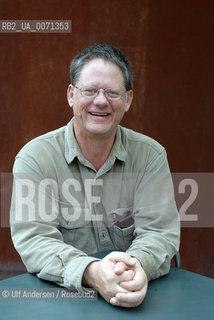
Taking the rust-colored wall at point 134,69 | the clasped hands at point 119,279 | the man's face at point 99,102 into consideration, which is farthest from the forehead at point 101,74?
the rust-colored wall at point 134,69

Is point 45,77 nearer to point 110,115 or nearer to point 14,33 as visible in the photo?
point 14,33

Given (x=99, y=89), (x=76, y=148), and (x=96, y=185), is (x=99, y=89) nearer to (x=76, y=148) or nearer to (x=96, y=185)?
(x=76, y=148)

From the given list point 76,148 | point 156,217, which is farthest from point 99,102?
point 156,217

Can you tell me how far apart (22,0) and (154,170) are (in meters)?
1.45

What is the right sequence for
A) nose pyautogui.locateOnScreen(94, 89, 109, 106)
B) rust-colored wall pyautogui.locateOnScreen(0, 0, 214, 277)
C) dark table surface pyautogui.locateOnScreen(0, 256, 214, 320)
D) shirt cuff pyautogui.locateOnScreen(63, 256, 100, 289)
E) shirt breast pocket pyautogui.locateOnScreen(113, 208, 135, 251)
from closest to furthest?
dark table surface pyautogui.locateOnScreen(0, 256, 214, 320) → shirt cuff pyautogui.locateOnScreen(63, 256, 100, 289) → nose pyautogui.locateOnScreen(94, 89, 109, 106) → shirt breast pocket pyautogui.locateOnScreen(113, 208, 135, 251) → rust-colored wall pyautogui.locateOnScreen(0, 0, 214, 277)

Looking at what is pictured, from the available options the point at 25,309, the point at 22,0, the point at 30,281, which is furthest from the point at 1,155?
the point at 25,309

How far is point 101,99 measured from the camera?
2.10 m

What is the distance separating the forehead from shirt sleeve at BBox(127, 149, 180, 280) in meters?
0.38

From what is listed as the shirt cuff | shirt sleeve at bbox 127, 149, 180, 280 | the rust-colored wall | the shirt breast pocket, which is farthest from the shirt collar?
the rust-colored wall

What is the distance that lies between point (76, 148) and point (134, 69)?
1211mm

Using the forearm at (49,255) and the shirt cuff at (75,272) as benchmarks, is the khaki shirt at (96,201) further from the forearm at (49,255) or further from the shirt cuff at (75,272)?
the shirt cuff at (75,272)

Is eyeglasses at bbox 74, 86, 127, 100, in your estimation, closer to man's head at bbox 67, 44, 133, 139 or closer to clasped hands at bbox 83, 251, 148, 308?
man's head at bbox 67, 44, 133, 139

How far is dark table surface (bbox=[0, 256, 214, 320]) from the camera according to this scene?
1.62 meters

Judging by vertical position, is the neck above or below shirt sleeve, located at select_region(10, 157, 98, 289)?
above
